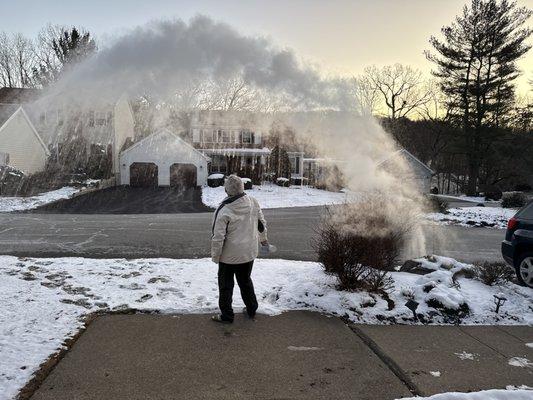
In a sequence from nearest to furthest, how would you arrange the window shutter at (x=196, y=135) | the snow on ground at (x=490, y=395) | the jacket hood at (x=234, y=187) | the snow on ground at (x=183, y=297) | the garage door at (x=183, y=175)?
the snow on ground at (x=490, y=395)
the snow on ground at (x=183, y=297)
the jacket hood at (x=234, y=187)
the window shutter at (x=196, y=135)
the garage door at (x=183, y=175)

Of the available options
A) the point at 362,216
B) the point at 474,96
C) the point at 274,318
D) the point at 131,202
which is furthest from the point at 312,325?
the point at 474,96

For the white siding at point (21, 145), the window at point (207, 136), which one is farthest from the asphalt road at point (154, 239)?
the window at point (207, 136)

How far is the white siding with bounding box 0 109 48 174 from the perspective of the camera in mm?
29573

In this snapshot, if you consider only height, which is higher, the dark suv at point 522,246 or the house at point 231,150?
the house at point 231,150

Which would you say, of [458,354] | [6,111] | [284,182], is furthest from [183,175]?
[458,354]

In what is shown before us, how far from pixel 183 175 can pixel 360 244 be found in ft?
96.0

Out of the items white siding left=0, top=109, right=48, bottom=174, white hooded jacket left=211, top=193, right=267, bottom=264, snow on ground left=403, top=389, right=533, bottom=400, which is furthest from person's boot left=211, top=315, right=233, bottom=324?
white siding left=0, top=109, right=48, bottom=174

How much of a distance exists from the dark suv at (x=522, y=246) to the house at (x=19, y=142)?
99.7ft

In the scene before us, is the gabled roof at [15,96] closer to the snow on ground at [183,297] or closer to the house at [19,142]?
the house at [19,142]

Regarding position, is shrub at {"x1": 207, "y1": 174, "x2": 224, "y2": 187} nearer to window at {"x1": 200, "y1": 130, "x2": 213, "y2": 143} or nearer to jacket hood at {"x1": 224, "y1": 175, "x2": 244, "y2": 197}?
window at {"x1": 200, "y1": 130, "x2": 213, "y2": 143}

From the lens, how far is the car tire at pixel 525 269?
21.6ft

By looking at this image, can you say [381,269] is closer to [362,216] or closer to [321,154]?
[362,216]

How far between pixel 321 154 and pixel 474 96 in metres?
32.3

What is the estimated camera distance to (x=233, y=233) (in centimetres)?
476
